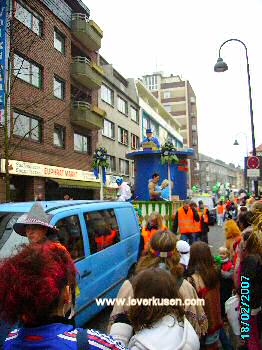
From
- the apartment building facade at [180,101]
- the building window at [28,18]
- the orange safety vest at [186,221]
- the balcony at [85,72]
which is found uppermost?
the apartment building facade at [180,101]

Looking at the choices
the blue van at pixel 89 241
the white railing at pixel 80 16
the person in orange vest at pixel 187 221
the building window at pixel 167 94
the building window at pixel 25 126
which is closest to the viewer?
the blue van at pixel 89 241

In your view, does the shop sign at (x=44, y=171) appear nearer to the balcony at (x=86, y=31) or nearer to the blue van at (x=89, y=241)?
the balcony at (x=86, y=31)

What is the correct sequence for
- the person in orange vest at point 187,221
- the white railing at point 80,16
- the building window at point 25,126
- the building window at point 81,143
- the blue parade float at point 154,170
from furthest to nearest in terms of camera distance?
the building window at point 81,143 → the white railing at point 80,16 → the building window at point 25,126 → the blue parade float at point 154,170 → the person in orange vest at point 187,221

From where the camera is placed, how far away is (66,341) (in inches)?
59.8

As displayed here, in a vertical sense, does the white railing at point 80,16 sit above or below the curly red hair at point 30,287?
above

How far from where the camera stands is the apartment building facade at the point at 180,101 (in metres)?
81.4

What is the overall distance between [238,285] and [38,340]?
254 centimetres

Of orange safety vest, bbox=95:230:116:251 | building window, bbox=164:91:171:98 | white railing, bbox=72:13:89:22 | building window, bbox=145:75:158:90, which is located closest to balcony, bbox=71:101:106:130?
white railing, bbox=72:13:89:22

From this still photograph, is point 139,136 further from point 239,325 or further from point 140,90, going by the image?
point 239,325

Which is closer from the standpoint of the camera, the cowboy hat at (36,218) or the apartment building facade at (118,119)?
the cowboy hat at (36,218)

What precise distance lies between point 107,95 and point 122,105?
420cm

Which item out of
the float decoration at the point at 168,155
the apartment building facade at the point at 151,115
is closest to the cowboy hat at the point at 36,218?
the float decoration at the point at 168,155

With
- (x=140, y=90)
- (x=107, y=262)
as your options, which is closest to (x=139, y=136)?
(x=140, y=90)

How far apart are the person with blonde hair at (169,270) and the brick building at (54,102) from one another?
14672 mm
